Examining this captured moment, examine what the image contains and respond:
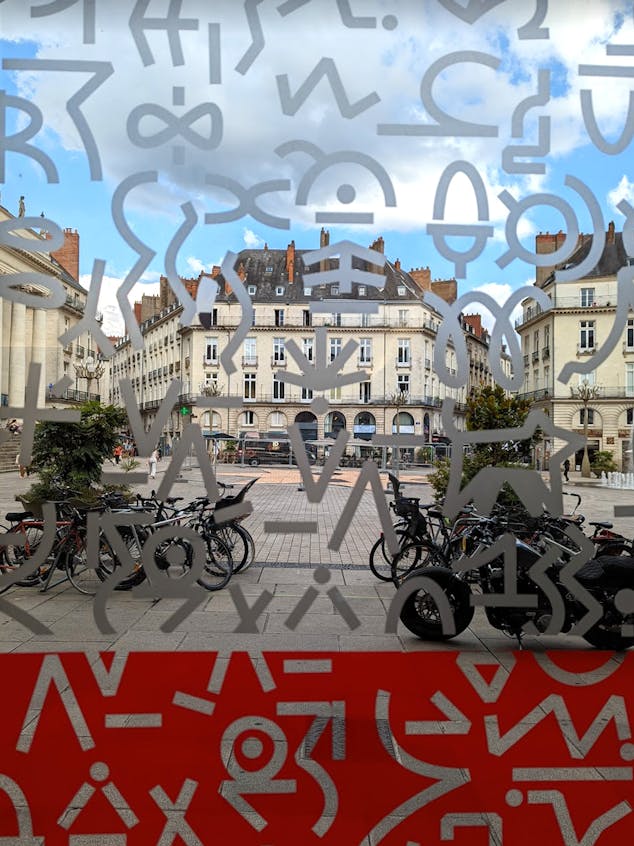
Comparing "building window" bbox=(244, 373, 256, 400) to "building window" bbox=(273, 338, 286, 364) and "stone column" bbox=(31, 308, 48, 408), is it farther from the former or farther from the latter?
"stone column" bbox=(31, 308, 48, 408)

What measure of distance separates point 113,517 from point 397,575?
3868mm

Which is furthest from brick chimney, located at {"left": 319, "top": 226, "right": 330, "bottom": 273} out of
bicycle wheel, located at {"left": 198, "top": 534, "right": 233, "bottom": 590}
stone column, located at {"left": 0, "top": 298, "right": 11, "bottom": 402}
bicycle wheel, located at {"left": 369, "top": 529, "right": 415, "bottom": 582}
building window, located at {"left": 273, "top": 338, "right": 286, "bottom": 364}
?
bicycle wheel, located at {"left": 369, "top": 529, "right": 415, "bottom": 582}

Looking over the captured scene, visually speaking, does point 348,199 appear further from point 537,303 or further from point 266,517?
point 266,517

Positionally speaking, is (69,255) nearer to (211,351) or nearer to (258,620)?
(211,351)

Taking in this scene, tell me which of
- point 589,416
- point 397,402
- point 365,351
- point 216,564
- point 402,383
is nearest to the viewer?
point 365,351

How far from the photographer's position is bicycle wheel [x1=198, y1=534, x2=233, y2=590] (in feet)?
23.4

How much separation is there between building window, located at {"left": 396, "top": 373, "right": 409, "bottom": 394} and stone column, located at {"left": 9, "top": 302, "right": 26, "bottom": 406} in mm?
2406

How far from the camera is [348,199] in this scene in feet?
13.4

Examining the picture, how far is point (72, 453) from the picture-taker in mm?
7734

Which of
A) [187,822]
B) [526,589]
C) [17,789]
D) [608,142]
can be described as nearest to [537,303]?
[608,142]

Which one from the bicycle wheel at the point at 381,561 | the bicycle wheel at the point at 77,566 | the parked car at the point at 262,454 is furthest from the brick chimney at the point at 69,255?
the bicycle wheel at the point at 381,561

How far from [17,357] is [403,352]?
238cm

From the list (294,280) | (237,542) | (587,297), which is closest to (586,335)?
(587,297)

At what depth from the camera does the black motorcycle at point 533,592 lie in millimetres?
4020
